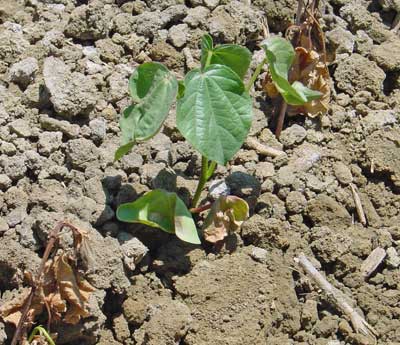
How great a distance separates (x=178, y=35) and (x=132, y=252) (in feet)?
2.36

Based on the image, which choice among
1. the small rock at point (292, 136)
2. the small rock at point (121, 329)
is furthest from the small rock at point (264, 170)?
the small rock at point (121, 329)

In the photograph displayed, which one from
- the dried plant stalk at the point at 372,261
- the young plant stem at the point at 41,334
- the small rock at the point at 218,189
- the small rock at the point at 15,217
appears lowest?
the young plant stem at the point at 41,334

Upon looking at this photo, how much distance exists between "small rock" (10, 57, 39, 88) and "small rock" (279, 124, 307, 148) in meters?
0.70

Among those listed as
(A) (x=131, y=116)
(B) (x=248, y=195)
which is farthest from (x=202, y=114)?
(B) (x=248, y=195)

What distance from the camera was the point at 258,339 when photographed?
7.48 feet

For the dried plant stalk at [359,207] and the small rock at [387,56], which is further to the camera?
the small rock at [387,56]

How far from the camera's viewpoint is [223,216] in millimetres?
2391

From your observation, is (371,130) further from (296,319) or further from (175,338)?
(175,338)

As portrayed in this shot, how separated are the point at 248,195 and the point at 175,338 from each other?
441mm

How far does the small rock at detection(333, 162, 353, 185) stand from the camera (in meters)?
2.62

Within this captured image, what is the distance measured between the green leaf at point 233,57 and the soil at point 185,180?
10.0 inches

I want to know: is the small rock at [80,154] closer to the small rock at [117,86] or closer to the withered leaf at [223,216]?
the small rock at [117,86]

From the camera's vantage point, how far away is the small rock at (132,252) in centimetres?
231

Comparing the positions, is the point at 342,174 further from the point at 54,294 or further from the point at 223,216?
the point at 54,294
